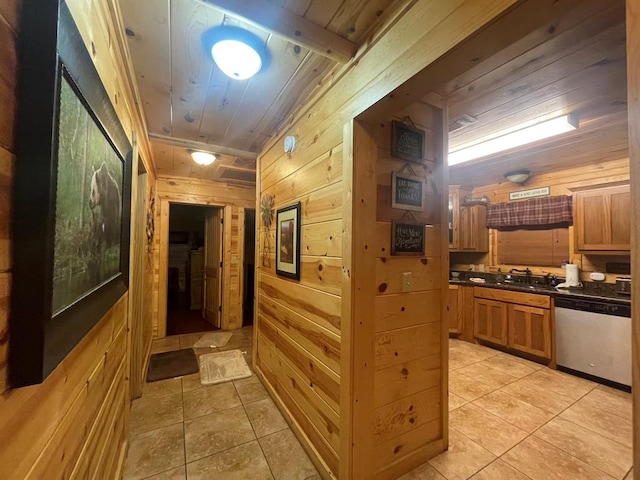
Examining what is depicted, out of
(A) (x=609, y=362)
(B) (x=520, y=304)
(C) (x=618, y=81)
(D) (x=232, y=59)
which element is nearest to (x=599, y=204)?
(B) (x=520, y=304)

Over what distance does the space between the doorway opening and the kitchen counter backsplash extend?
389 cm

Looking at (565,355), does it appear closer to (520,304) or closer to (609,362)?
(609,362)

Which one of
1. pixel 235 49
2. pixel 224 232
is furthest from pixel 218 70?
pixel 224 232

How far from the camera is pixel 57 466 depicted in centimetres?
79

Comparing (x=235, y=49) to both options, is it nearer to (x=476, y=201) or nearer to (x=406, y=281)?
(x=406, y=281)

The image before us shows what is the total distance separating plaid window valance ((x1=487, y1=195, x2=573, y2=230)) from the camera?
11.7 feet

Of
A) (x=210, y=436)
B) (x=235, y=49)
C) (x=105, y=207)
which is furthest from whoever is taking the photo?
(x=210, y=436)

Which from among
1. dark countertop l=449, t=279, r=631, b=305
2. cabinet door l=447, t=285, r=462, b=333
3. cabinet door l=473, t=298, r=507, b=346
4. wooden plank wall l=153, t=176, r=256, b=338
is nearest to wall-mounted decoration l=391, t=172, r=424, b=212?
dark countertop l=449, t=279, r=631, b=305

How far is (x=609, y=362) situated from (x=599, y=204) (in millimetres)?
1732

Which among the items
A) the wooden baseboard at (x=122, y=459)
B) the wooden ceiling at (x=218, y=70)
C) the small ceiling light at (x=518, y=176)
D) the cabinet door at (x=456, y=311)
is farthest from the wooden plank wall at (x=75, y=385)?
the small ceiling light at (x=518, y=176)

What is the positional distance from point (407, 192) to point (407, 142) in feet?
1.01

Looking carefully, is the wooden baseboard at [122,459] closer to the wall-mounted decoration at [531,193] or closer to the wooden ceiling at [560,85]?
the wooden ceiling at [560,85]

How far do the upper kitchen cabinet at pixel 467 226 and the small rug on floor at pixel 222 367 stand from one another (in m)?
3.57

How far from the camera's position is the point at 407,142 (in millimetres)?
1640
